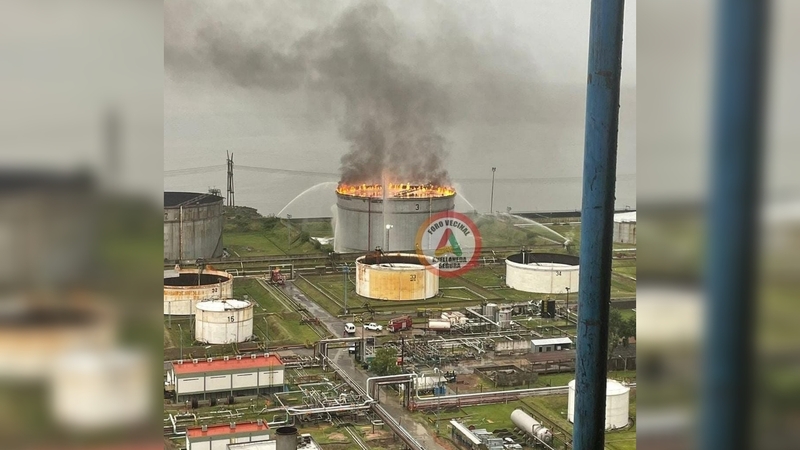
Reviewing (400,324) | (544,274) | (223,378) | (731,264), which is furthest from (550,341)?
(731,264)

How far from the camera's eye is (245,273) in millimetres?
A: 10164

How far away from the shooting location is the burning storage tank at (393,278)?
1017 cm

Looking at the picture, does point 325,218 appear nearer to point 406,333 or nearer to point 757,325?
point 406,333

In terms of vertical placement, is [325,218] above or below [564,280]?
above

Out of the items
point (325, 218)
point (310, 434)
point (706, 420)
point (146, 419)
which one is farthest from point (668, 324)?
point (325, 218)

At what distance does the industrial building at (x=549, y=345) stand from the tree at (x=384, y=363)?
1778 mm

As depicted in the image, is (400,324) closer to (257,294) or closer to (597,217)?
(257,294)

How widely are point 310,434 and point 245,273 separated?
11.7 ft

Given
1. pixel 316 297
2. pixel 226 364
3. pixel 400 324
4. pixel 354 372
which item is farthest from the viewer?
pixel 316 297

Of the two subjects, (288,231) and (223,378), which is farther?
(288,231)

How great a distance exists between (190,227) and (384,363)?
114 inches

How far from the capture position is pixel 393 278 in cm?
1031
